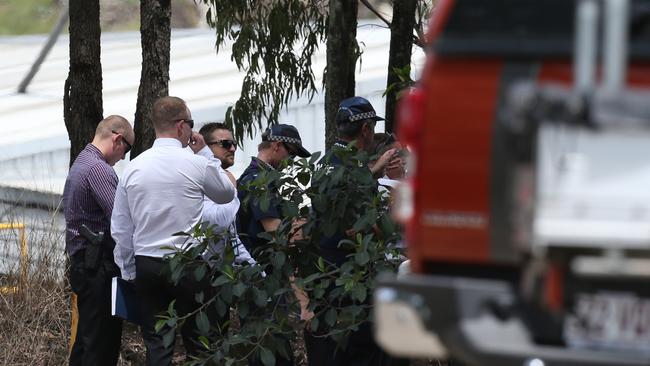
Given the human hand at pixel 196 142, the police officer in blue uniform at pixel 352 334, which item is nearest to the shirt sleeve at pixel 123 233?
the human hand at pixel 196 142

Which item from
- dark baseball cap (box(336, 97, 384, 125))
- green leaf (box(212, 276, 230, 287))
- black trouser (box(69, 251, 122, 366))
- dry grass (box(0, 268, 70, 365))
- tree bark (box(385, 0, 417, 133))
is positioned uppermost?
tree bark (box(385, 0, 417, 133))

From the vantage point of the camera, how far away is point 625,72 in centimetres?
367

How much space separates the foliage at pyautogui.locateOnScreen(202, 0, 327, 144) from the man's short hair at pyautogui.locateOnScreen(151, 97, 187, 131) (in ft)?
8.11

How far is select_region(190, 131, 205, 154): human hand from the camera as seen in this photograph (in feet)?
29.0

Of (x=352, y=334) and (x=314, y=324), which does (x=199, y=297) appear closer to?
(x=314, y=324)

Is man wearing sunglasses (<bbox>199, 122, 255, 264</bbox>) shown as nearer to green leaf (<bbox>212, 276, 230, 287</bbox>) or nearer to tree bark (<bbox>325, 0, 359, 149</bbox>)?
green leaf (<bbox>212, 276, 230, 287</bbox>)

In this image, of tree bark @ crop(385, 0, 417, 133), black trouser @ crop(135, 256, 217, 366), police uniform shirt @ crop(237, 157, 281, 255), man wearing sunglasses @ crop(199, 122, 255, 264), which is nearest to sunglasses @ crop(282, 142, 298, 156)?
police uniform shirt @ crop(237, 157, 281, 255)

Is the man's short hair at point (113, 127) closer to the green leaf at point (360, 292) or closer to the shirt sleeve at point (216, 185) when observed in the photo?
the shirt sleeve at point (216, 185)

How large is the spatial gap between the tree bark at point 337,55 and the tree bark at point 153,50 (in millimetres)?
1202

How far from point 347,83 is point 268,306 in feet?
10.7

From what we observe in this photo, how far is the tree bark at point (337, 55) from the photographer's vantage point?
1014cm

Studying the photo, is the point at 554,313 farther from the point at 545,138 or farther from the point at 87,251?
the point at 87,251

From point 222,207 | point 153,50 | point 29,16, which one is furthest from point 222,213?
point 29,16

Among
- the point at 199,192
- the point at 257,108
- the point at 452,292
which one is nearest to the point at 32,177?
the point at 257,108
